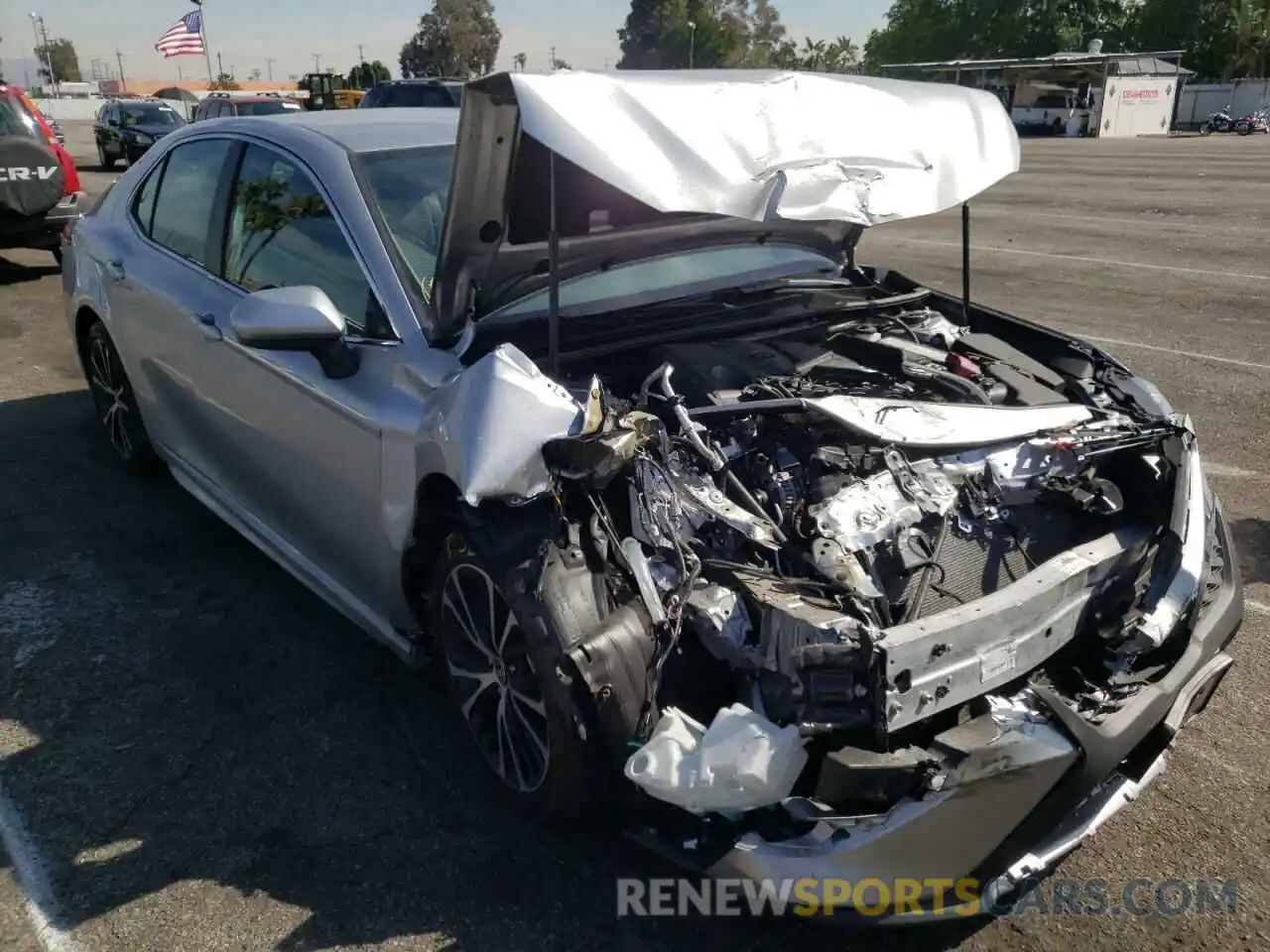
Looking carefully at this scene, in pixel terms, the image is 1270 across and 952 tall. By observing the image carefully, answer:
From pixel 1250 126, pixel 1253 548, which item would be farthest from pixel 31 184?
pixel 1250 126

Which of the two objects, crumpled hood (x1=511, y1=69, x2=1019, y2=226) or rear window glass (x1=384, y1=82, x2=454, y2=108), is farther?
rear window glass (x1=384, y1=82, x2=454, y2=108)

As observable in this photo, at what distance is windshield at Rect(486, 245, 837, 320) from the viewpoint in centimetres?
327

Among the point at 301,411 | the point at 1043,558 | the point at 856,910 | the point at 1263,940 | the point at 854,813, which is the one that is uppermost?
the point at 301,411

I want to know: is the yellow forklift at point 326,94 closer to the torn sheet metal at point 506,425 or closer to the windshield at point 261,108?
the windshield at point 261,108

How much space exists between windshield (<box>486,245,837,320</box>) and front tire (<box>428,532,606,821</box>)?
83 centimetres

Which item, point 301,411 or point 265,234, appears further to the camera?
point 265,234

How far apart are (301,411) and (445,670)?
982 mm

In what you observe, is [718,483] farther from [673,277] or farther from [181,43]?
[181,43]

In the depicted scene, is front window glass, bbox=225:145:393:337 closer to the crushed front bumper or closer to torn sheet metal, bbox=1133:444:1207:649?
the crushed front bumper

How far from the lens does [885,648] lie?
7.12 ft

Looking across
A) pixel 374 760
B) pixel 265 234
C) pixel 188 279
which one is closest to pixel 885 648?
pixel 374 760

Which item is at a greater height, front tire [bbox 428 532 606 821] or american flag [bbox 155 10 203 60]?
american flag [bbox 155 10 203 60]

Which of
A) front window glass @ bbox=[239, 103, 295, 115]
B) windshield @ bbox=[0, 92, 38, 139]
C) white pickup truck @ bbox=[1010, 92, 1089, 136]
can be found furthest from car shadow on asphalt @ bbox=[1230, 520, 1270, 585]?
white pickup truck @ bbox=[1010, 92, 1089, 136]

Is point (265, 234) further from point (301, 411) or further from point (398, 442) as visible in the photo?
point (398, 442)
